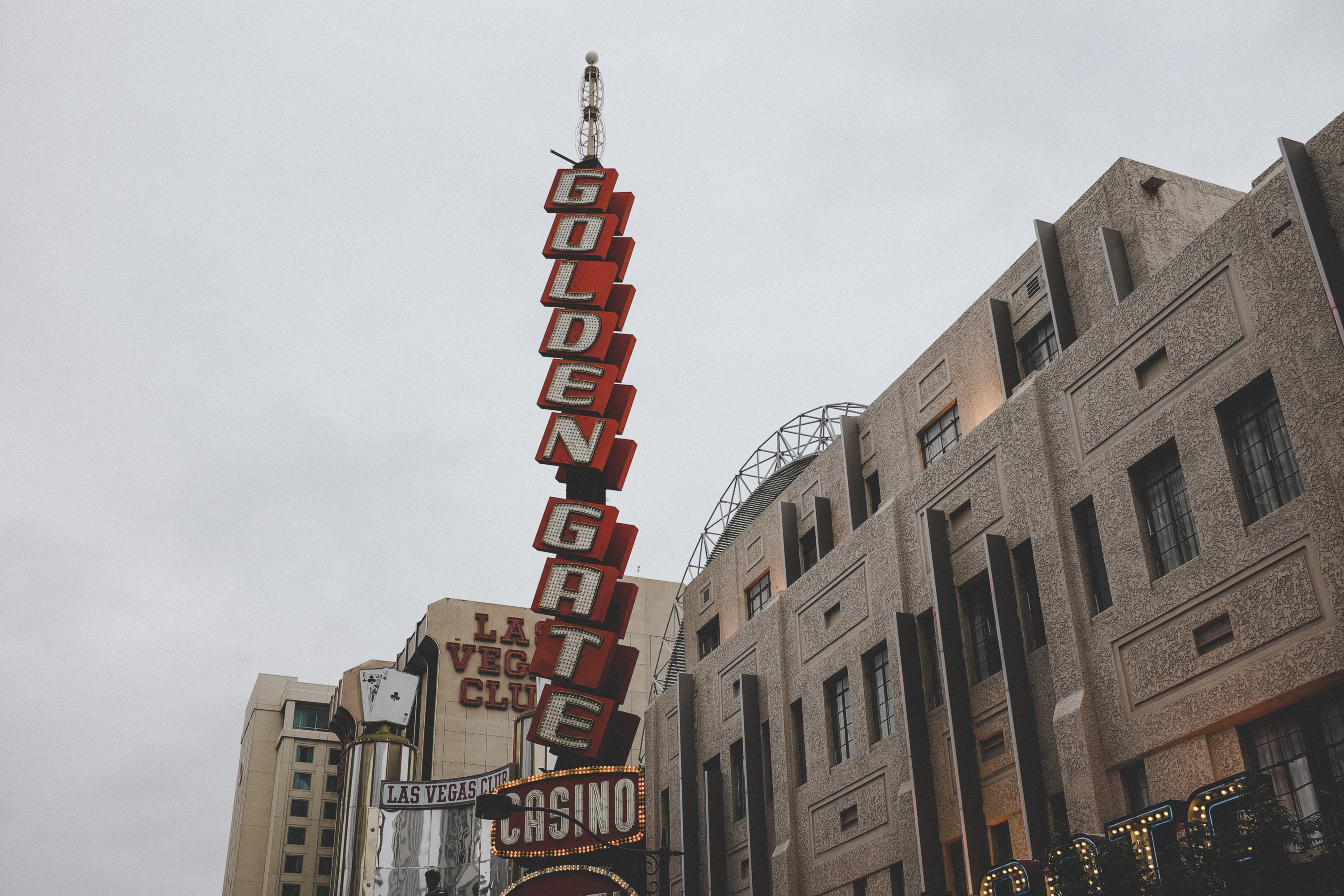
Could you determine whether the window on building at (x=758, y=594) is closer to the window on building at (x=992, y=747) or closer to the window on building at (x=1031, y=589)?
the window on building at (x=992, y=747)

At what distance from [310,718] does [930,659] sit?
310 feet

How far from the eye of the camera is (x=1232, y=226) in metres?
18.6

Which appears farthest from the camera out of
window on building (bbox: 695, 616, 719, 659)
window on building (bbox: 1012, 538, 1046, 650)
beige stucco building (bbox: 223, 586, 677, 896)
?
beige stucco building (bbox: 223, 586, 677, 896)

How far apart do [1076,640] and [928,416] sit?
338 inches

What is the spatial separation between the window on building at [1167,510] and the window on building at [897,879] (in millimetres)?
9478

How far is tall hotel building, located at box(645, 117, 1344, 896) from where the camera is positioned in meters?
17.0

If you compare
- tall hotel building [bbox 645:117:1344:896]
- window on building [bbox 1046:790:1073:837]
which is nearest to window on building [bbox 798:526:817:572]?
tall hotel building [bbox 645:117:1344:896]

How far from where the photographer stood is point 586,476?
3538 cm

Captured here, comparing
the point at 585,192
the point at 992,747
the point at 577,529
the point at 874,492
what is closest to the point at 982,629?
the point at 992,747

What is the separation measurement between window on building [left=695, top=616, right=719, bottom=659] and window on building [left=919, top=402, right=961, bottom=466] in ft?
37.7

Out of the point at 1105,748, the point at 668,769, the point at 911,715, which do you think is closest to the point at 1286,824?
the point at 1105,748

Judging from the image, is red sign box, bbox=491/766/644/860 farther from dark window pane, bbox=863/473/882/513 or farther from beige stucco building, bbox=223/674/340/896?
beige stucco building, bbox=223/674/340/896

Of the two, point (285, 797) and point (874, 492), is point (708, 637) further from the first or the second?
point (285, 797)

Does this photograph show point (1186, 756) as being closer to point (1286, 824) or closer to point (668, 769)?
point (1286, 824)
